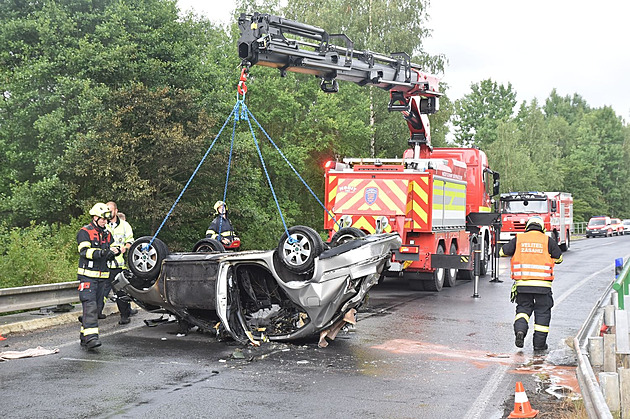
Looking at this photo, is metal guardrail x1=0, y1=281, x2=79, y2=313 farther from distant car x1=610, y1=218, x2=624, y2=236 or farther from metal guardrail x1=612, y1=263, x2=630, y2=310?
distant car x1=610, y1=218, x2=624, y2=236

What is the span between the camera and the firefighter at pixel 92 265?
8.55 m

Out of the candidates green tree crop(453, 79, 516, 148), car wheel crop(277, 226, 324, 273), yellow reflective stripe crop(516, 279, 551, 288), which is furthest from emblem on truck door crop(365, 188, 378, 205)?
green tree crop(453, 79, 516, 148)

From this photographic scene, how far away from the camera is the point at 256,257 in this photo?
8.90m

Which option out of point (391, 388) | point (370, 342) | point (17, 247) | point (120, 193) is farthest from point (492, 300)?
Answer: point (120, 193)

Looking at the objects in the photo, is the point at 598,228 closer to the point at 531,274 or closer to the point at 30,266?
the point at 531,274

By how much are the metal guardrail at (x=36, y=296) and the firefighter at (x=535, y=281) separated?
6572mm

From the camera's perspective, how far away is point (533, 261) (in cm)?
895

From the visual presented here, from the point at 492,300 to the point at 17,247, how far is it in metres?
9.15

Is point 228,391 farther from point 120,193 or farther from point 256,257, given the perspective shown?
point 120,193

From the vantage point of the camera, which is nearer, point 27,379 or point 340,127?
point 27,379

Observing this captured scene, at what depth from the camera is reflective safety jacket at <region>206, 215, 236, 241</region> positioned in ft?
42.9

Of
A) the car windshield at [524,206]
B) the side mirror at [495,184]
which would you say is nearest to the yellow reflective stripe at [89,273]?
the side mirror at [495,184]

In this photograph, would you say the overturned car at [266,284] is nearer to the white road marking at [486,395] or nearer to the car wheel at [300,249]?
the car wheel at [300,249]

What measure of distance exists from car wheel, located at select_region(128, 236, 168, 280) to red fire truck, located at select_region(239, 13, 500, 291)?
3582 mm
